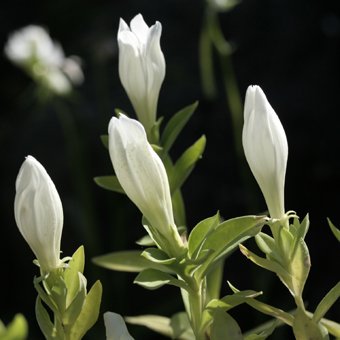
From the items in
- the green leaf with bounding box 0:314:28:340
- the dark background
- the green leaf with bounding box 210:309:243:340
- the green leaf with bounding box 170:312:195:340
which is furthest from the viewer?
the dark background

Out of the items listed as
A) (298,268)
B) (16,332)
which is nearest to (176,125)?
(298,268)

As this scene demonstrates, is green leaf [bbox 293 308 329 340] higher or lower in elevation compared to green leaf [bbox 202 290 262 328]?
lower

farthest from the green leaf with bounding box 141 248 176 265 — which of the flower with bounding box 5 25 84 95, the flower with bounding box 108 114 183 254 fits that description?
the flower with bounding box 5 25 84 95

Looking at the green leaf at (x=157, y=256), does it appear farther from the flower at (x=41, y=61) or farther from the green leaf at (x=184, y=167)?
the flower at (x=41, y=61)

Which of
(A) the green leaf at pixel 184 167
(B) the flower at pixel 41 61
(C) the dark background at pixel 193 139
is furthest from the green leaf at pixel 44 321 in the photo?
(B) the flower at pixel 41 61

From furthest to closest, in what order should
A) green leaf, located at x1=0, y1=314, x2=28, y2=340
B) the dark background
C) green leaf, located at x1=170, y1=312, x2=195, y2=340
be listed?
the dark background < green leaf, located at x1=170, y1=312, x2=195, y2=340 < green leaf, located at x1=0, y1=314, x2=28, y2=340

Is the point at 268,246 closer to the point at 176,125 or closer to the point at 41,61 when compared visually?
the point at 176,125

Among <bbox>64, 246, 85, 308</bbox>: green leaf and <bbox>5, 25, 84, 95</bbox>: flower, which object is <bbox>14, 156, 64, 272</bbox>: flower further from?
<bbox>5, 25, 84, 95</bbox>: flower
